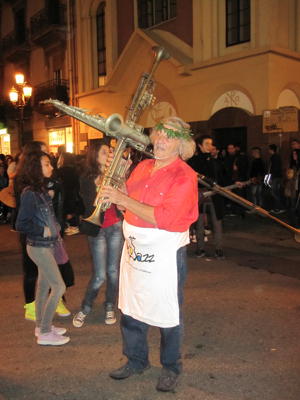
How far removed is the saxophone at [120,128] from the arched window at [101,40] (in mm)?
15641

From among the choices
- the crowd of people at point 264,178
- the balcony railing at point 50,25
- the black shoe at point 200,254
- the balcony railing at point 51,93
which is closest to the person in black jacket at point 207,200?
the black shoe at point 200,254

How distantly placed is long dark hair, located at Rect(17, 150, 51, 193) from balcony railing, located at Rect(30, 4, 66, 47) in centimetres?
1668

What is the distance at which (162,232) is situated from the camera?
8.97 feet

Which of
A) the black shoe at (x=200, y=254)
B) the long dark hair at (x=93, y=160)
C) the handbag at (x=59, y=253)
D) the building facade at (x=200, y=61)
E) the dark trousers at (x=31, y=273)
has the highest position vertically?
the building facade at (x=200, y=61)

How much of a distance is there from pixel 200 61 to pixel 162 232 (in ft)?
36.8

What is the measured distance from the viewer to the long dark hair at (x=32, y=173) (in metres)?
3.54

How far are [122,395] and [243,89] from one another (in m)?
10.4

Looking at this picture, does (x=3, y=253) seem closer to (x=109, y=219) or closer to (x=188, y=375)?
(x=109, y=219)

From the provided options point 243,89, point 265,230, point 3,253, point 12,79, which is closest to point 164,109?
point 243,89

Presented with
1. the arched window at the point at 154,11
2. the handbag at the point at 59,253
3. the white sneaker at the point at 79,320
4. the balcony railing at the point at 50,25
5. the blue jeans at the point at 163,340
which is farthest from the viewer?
the balcony railing at the point at 50,25

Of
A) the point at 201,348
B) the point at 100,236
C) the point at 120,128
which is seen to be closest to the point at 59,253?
the point at 100,236

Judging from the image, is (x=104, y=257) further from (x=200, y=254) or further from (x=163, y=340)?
(x=200, y=254)

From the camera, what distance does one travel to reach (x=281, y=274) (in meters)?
5.69

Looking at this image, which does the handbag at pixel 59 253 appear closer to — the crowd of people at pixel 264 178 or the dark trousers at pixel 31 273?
the dark trousers at pixel 31 273
